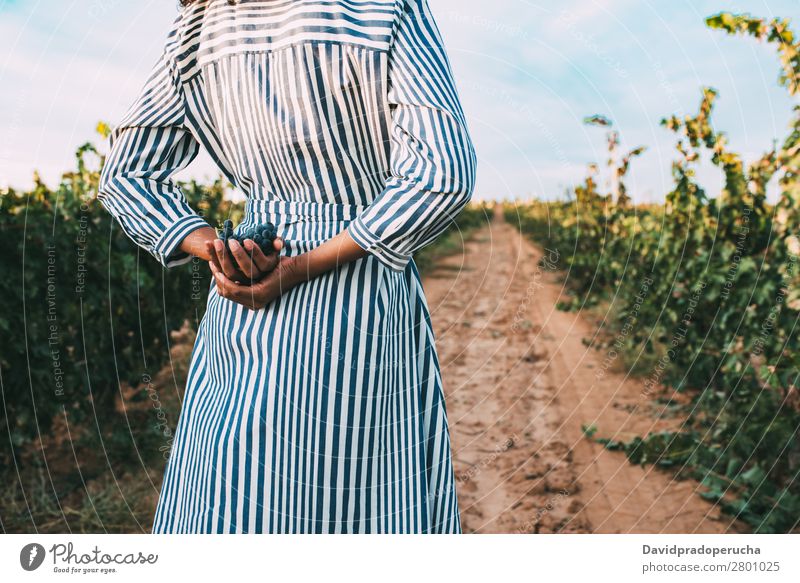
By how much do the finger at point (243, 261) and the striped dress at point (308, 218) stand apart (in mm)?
89

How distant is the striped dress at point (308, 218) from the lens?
1.13m

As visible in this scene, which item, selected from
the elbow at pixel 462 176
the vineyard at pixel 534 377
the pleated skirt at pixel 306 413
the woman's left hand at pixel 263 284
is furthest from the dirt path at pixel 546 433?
the elbow at pixel 462 176

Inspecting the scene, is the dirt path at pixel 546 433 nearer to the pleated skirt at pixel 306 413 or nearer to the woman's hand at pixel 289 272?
the pleated skirt at pixel 306 413

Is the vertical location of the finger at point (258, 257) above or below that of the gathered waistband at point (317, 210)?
below

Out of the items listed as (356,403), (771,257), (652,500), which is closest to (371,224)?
(356,403)

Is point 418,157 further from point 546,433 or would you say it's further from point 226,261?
point 546,433

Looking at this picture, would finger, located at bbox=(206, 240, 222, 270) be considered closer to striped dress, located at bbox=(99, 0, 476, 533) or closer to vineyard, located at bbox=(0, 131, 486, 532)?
striped dress, located at bbox=(99, 0, 476, 533)

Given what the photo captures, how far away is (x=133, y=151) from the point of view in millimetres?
1305

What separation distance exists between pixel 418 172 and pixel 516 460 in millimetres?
2961

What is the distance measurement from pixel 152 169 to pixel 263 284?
0.35 meters

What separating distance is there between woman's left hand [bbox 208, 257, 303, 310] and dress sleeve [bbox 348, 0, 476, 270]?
137 millimetres

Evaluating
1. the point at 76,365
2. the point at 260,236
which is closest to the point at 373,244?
the point at 260,236

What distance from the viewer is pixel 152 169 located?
1.32m

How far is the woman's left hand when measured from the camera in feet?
3.90
